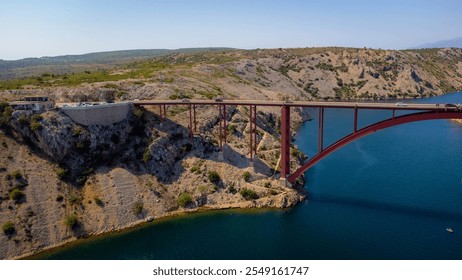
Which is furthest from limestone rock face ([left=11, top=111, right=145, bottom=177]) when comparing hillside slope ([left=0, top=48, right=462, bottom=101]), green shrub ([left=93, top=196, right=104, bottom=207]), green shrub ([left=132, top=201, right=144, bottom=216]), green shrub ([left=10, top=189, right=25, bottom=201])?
hillside slope ([left=0, top=48, right=462, bottom=101])

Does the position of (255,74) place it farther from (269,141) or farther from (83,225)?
(83,225)

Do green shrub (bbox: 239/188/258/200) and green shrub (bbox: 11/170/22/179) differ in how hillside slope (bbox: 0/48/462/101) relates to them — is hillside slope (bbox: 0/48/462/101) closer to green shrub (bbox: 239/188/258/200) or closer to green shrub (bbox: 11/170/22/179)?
green shrub (bbox: 239/188/258/200)

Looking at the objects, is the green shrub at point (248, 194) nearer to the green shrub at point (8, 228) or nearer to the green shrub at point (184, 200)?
the green shrub at point (184, 200)

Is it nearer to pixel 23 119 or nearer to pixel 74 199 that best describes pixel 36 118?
pixel 23 119

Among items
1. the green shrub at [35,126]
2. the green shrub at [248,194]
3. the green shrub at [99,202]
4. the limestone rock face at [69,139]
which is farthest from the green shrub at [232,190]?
the green shrub at [35,126]

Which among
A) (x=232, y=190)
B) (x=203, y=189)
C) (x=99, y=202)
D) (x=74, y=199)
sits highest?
(x=74, y=199)

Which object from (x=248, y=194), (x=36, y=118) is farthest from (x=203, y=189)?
(x=36, y=118)
